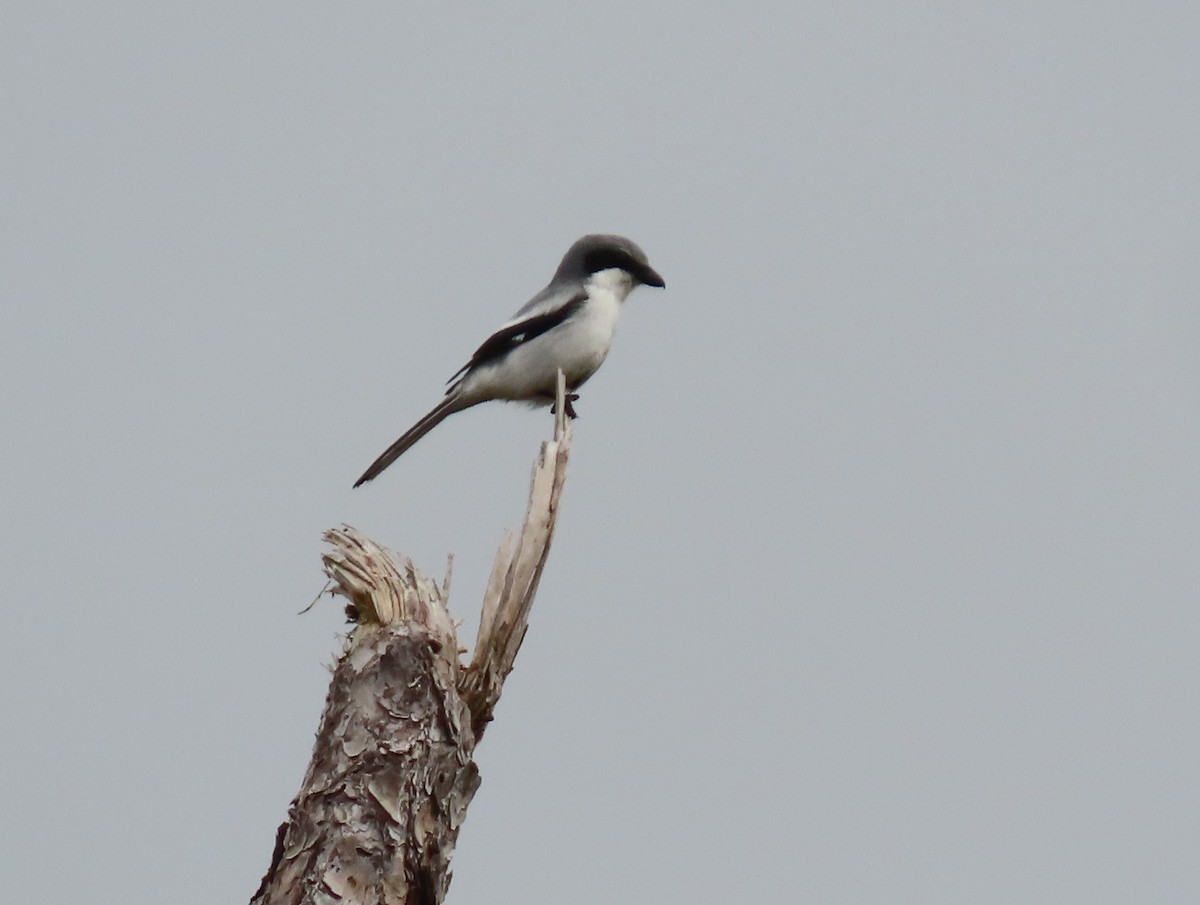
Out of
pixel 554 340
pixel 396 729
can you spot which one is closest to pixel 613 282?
pixel 554 340

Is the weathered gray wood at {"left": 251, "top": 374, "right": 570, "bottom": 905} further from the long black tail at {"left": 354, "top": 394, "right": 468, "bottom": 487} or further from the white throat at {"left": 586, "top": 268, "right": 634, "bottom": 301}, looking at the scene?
the white throat at {"left": 586, "top": 268, "right": 634, "bottom": 301}

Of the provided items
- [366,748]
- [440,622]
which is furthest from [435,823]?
[440,622]

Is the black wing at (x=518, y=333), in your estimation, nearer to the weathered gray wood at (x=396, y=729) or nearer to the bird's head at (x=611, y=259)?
the bird's head at (x=611, y=259)

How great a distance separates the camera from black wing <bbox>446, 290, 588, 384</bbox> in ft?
32.4

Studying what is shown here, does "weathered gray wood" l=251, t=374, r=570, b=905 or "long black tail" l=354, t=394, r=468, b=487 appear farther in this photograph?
"long black tail" l=354, t=394, r=468, b=487

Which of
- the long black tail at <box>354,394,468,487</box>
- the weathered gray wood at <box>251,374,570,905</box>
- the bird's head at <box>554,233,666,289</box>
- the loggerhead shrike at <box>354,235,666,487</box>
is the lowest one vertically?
the weathered gray wood at <box>251,374,570,905</box>

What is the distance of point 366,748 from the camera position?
5551 mm

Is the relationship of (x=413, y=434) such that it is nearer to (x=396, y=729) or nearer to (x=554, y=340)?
(x=554, y=340)

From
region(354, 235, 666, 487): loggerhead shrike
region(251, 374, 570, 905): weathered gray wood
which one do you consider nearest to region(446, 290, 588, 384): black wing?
region(354, 235, 666, 487): loggerhead shrike

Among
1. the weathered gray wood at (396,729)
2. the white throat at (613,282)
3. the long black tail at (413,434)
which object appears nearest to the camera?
the weathered gray wood at (396,729)

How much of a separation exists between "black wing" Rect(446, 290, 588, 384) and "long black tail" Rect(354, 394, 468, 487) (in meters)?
0.18

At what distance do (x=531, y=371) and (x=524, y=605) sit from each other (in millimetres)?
3916

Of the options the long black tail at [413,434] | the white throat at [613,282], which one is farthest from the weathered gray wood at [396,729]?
the white throat at [613,282]

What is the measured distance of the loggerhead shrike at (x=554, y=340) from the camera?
9.73 m
